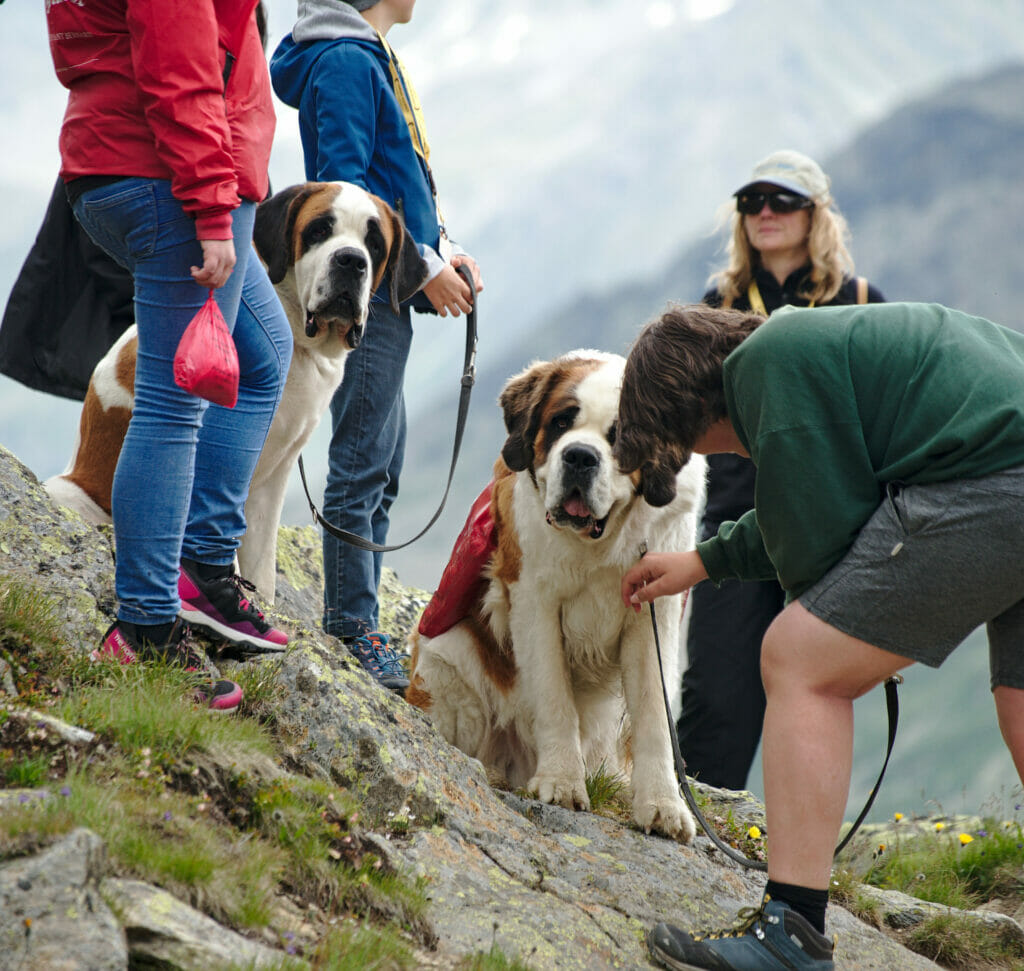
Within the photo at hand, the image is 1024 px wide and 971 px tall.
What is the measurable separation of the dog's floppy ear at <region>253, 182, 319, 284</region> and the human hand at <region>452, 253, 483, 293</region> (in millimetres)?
692

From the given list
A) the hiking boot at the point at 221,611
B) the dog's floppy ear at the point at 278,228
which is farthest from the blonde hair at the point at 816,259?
the hiking boot at the point at 221,611

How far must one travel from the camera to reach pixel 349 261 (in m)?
3.94

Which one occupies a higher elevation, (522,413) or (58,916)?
(522,413)

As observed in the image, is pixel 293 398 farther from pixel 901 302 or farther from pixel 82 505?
pixel 901 302

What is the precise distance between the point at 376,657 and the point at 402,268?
63.3 inches

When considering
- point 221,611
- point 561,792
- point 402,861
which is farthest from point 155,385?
point 561,792

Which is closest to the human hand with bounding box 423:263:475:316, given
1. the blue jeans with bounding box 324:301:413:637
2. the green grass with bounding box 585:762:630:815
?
the blue jeans with bounding box 324:301:413:637

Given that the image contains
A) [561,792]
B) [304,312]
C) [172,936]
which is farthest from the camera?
[304,312]

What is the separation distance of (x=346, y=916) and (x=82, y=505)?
2332mm

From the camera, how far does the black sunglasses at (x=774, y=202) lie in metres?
4.77

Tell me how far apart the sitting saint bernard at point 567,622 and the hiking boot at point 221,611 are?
1.09m

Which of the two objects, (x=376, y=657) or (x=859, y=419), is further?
(x=376, y=657)

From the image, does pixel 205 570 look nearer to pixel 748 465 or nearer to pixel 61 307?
pixel 61 307

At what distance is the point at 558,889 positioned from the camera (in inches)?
104
